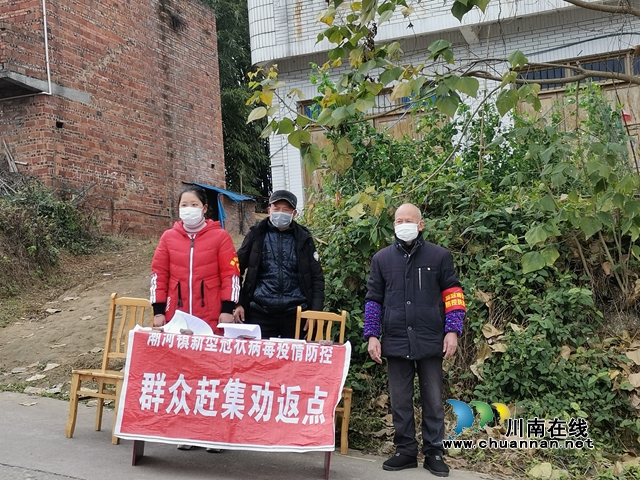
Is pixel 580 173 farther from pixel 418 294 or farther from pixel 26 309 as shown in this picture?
pixel 26 309

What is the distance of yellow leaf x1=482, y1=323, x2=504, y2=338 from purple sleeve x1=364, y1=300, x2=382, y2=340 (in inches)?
48.4

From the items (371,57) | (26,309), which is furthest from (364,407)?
(26,309)

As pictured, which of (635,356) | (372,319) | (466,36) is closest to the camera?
(372,319)

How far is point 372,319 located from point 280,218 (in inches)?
41.4

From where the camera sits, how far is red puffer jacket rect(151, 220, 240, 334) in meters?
4.93

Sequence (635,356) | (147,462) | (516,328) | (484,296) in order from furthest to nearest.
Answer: (484,296) < (516,328) < (635,356) < (147,462)

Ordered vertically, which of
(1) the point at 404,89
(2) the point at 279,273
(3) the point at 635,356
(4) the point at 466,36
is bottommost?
(3) the point at 635,356

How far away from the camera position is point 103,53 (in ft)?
48.9

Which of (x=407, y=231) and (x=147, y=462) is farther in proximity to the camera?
(x=407, y=231)

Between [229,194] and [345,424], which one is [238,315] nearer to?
[345,424]

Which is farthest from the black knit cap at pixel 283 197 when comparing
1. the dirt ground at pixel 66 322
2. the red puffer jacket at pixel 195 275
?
the dirt ground at pixel 66 322

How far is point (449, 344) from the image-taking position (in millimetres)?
4535

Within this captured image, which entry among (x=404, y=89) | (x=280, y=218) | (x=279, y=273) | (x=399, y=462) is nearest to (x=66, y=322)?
(x=279, y=273)

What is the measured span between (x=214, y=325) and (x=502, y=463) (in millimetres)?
2304
